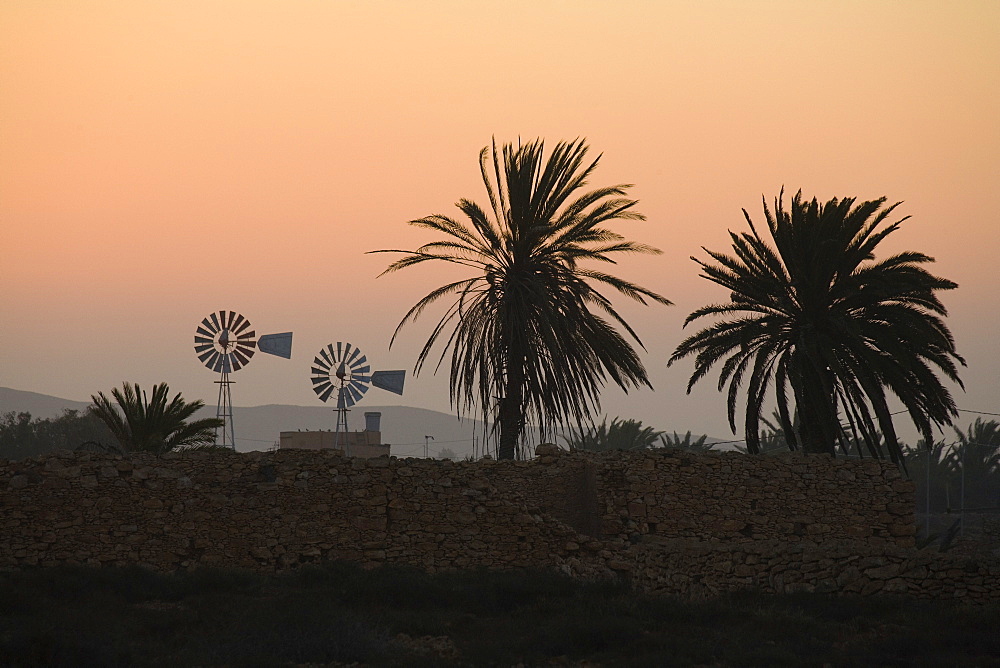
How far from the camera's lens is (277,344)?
3459 centimetres

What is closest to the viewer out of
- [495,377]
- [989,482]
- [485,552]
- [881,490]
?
[485,552]

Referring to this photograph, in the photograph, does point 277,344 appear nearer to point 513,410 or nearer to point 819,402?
point 513,410

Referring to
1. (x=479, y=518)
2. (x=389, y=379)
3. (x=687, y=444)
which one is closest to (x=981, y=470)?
(x=687, y=444)

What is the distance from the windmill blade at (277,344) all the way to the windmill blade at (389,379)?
3121 millimetres

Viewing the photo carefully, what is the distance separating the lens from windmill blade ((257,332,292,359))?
3409cm

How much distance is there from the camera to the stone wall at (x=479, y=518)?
14812mm

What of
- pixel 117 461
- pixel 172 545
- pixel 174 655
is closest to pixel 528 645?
pixel 174 655

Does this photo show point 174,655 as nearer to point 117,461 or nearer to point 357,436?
point 117,461

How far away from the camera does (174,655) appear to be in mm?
10789

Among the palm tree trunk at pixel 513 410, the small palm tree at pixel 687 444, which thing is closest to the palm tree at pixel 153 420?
the palm tree trunk at pixel 513 410

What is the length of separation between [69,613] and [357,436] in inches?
1208

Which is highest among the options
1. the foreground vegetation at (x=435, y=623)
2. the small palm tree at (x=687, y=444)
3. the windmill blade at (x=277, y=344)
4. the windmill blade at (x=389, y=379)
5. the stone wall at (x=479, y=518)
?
the windmill blade at (x=277, y=344)

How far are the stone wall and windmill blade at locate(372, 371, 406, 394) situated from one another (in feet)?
54.8

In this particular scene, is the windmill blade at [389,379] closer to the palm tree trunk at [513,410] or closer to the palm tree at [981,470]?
the palm tree trunk at [513,410]
